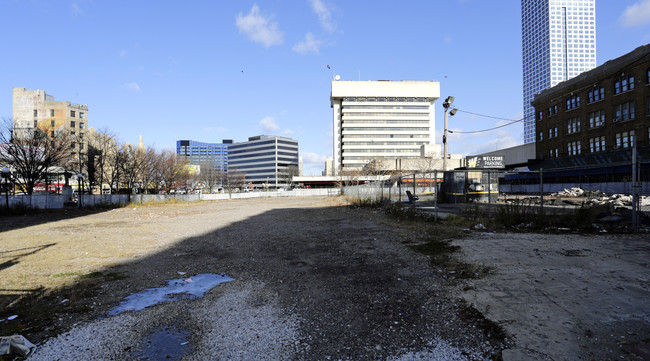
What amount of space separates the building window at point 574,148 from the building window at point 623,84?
804 centimetres

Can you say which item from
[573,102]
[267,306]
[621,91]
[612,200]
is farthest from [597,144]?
[267,306]

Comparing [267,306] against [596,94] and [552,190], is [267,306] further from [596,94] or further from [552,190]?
[596,94]

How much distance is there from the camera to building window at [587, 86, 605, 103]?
3819 cm

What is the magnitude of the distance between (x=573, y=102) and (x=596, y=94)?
3.72 meters

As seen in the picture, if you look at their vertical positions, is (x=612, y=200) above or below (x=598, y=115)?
below

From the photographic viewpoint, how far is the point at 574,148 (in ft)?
140

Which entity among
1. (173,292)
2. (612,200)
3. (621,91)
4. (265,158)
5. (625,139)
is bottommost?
(173,292)

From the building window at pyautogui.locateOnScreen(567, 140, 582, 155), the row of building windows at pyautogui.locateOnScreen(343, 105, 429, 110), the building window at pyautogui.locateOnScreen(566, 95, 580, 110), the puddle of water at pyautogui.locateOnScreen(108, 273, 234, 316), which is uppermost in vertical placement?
the row of building windows at pyautogui.locateOnScreen(343, 105, 429, 110)

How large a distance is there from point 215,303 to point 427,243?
244 inches

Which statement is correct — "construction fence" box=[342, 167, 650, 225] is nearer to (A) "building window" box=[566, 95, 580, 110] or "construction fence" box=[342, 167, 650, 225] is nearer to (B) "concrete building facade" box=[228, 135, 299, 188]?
(A) "building window" box=[566, 95, 580, 110]

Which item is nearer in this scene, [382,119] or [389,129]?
[382,119]

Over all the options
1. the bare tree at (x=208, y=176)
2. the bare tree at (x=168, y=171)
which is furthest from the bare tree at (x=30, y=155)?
the bare tree at (x=208, y=176)

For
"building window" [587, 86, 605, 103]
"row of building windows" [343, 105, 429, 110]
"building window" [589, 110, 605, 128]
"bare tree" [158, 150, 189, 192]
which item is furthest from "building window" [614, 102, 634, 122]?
"row of building windows" [343, 105, 429, 110]

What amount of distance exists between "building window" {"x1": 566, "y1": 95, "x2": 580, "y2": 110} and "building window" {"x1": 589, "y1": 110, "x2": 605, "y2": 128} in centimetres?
300
